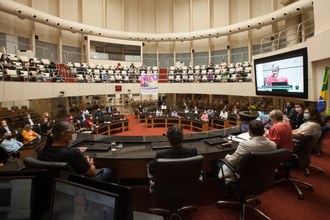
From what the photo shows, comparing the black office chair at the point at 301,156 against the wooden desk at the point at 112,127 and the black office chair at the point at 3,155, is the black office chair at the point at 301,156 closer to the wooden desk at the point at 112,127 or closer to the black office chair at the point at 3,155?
the black office chair at the point at 3,155

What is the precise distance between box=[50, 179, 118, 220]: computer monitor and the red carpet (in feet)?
4.87

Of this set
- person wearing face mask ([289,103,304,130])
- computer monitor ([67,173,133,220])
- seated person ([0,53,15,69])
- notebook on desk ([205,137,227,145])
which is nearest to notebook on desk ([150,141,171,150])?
notebook on desk ([205,137,227,145])

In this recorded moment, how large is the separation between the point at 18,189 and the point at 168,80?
13.4 meters

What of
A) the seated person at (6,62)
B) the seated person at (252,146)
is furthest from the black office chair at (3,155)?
the seated person at (252,146)

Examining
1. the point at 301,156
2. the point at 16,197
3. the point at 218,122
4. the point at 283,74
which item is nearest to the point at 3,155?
the point at 16,197

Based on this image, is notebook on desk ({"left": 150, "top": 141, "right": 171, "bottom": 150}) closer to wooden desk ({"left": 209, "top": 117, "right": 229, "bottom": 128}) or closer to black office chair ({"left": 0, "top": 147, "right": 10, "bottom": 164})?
black office chair ({"left": 0, "top": 147, "right": 10, "bottom": 164})

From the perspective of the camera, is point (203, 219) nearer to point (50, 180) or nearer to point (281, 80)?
point (50, 180)

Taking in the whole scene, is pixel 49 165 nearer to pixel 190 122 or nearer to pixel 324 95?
pixel 324 95

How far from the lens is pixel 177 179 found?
2.04 metres

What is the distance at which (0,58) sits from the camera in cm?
757

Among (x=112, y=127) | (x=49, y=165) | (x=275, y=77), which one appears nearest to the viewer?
(x=49, y=165)

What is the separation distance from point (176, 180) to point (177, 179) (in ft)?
0.05

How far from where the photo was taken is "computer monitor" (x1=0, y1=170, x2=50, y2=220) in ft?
3.81

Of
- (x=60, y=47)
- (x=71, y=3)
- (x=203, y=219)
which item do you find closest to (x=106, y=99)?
(x=60, y=47)
